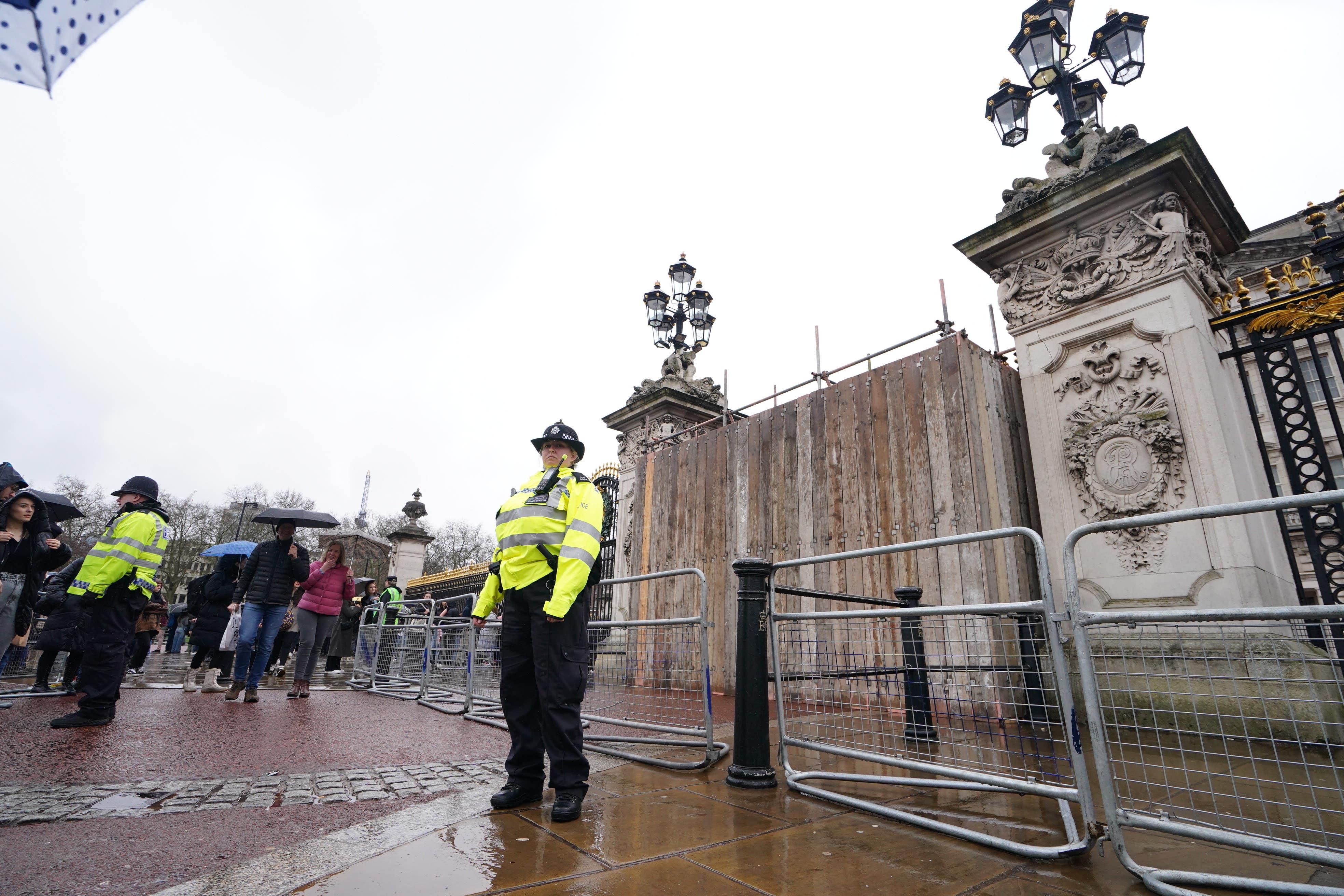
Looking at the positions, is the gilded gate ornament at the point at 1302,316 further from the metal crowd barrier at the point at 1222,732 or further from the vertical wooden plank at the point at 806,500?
the vertical wooden plank at the point at 806,500

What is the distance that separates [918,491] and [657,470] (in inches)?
177

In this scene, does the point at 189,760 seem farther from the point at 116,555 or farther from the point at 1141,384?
the point at 1141,384

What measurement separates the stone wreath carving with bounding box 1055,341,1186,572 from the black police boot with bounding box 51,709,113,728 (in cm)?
828

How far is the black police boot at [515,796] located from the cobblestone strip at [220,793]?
536 mm

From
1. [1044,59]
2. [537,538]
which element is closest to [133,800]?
[537,538]

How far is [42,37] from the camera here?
175 centimetres

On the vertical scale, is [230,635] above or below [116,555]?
below

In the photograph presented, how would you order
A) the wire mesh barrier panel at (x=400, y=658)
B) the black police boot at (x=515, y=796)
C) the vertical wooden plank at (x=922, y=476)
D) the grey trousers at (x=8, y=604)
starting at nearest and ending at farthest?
the black police boot at (x=515, y=796), the grey trousers at (x=8, y=604), the vertical wooden plank at (x=922, y=476), the wire mesh barrier panel at (x=400, y=658)

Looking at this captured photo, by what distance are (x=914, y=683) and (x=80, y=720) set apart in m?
6.32

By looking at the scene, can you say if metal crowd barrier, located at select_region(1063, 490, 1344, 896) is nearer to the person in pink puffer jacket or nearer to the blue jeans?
the blue jeans

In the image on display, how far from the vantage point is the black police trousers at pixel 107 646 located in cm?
506

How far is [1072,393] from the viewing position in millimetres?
5676

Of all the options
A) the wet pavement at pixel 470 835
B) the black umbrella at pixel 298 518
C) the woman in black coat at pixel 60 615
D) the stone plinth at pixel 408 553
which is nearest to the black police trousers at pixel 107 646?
the wet pavement at pixel 470 835

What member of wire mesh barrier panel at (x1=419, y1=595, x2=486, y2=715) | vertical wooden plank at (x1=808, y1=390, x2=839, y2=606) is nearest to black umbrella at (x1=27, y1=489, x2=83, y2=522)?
wire mesh barrier panel at (x1=419, y1=595, x2=486, y2=715)
